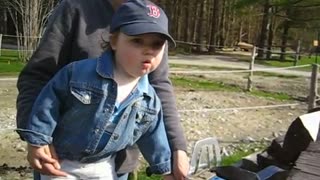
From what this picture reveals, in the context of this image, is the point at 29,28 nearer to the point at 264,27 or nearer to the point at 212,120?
the point at 212,120

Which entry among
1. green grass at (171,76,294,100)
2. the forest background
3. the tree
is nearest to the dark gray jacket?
green grass at (171,76,294,100)

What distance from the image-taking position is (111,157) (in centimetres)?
171

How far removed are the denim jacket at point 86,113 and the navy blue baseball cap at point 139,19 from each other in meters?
0.11

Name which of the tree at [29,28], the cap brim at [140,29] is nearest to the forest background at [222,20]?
the tree at [29,28]

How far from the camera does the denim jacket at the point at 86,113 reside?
1.53m

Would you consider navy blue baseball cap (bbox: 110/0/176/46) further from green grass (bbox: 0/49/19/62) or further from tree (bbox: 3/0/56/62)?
green grass (bbox: 0/49/19/62)

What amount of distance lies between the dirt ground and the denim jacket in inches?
132

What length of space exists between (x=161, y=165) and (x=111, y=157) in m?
0.16

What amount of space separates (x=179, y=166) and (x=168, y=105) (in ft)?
0.67

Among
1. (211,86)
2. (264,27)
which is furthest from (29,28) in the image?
(264,27)

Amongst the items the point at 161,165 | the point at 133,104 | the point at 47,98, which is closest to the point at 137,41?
the point at 133,104

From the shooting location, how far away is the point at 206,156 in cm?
363

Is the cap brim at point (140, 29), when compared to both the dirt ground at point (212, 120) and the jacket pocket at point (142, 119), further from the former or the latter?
the dirt ground at point (212, 120)

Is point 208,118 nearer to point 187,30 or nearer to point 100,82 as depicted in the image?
point 100,82
